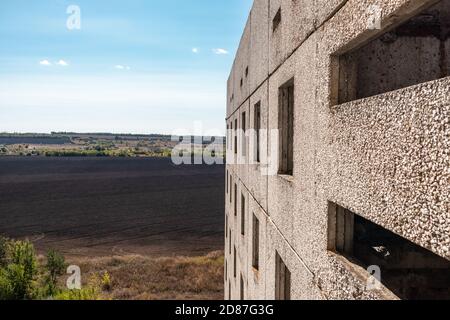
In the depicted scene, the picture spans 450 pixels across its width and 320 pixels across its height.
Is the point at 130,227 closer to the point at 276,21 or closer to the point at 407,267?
the point at 276,21

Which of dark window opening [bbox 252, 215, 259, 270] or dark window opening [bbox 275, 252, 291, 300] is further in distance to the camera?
dark window opening [bbox 252, 215, 259, 270]

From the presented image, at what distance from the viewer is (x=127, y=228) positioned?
43188 mm

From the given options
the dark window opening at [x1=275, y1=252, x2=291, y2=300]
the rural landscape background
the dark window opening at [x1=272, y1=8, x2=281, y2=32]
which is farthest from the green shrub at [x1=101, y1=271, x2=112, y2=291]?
the dark window opening at [x1=272, y1=8, x2=281, y2=32]

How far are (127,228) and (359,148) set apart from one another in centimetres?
4278

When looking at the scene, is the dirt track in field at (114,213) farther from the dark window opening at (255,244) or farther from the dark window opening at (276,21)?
the dark window opening at (276,21)

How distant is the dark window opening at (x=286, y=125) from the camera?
18.3ft

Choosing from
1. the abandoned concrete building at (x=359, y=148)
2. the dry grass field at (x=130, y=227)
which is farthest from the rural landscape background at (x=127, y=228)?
the abandoned concrete building at (x=359, y=148)

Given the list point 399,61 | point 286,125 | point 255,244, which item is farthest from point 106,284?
point 399,61

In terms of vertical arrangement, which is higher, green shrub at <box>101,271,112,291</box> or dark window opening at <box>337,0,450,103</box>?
dark window opening at <box>337,0,450,103</box>

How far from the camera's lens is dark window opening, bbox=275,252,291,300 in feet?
18.5

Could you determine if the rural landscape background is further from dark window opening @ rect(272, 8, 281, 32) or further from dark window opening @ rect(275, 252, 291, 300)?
dark window opening @ rect(272, 8, 281, 32)

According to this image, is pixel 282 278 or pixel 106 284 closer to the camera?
pixel 282 278

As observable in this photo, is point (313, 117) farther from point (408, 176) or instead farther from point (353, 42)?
point (408, 176)

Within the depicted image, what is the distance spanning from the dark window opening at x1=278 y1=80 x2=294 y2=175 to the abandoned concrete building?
0.01 meters
